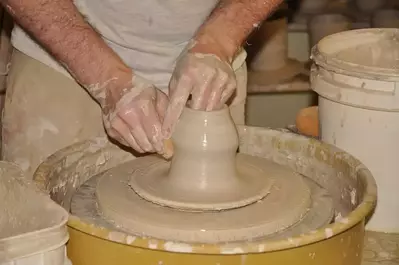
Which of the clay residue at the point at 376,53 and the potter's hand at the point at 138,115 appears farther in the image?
the clay residue at the point at 376,53

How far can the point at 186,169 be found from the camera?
4.09 ft

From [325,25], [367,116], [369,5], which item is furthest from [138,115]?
[369,5]

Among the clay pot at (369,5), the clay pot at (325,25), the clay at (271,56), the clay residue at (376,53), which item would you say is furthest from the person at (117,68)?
the clay pot at (369,5)

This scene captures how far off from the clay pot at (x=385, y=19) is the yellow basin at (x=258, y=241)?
167 centimetres

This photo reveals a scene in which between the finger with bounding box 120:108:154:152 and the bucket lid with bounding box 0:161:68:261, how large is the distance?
0.25 metres

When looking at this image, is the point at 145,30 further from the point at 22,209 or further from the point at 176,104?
the point at 22,209

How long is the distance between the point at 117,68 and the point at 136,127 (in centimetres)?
13

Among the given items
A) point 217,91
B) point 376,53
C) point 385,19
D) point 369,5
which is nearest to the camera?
point 217,91

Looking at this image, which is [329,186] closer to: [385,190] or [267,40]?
[385,190]

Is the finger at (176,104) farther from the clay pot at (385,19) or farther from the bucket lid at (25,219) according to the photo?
the clay pot at (385,19)

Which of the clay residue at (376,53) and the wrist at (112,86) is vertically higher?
the wrist at (112,86)

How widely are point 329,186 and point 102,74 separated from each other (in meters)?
0.50

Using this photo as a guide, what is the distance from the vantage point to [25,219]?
3.35 feet

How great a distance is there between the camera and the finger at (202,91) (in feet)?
4.16
